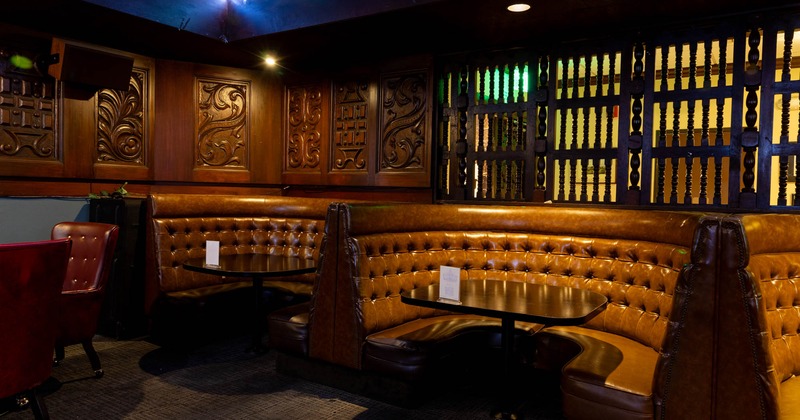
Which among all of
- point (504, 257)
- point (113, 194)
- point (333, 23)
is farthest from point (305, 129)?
point (504, 257)

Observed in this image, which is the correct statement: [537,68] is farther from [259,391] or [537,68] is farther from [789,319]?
[259,391]

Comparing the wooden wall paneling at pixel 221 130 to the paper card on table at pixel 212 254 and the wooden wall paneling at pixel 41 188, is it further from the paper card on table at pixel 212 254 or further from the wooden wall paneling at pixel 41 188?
the paper card on table at pixel 212 254

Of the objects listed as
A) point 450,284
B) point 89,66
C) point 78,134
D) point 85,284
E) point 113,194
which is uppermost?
point 89,66

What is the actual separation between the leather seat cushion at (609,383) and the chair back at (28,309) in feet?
7.40

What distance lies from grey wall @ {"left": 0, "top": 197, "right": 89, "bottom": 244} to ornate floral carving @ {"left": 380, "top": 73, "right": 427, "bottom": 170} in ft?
8.30

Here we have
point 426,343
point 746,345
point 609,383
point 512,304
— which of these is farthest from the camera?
point 426,343

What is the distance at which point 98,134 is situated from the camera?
4406 mm

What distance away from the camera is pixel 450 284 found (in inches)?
98.7

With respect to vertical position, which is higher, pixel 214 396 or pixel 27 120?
pixel 27 120

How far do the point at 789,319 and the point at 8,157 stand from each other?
16.6 feet

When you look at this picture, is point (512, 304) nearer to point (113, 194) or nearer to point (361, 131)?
point (361, 131)

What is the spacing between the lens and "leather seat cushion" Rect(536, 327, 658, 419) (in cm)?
205

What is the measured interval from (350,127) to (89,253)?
2407mm

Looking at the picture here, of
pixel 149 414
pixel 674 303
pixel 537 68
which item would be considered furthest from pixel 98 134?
pixel 674 303
